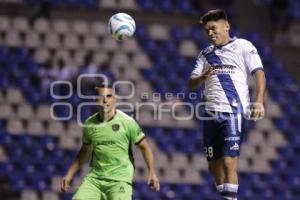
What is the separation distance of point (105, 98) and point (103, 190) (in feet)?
3.19

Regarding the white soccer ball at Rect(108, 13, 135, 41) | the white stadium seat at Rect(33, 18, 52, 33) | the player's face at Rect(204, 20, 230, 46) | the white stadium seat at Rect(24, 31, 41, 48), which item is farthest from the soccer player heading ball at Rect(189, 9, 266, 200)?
the white stadium seat at Rect(33, 18, 52, 33)

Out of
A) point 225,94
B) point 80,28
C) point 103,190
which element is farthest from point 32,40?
point 225,94

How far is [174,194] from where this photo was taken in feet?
45.6

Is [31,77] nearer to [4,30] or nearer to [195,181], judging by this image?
[4,30]

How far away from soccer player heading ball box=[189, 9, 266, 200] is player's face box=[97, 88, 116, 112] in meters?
0.88

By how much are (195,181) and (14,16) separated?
4.42 metres

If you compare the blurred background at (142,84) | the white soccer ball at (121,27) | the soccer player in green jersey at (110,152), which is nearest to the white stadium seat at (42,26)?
the blurred background at (142,84)

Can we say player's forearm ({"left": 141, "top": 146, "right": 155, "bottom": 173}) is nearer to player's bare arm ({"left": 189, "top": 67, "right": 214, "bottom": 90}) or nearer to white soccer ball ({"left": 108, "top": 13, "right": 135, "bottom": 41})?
player's bare arm ({"left": 189, "top": 67, "right": 214, "bottom": 90})

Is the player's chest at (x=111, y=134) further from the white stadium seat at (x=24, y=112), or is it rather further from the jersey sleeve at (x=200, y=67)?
the white stadium seat at (x=24, y=112)

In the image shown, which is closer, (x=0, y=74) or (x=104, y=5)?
(x=0, y=74)

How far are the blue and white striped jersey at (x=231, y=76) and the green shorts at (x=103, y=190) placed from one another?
1236 mm

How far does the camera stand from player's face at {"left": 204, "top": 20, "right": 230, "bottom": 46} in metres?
8.27

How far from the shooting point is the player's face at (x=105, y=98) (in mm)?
8320

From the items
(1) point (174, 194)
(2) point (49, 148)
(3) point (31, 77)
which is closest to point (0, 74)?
(3) point (31, 77)
